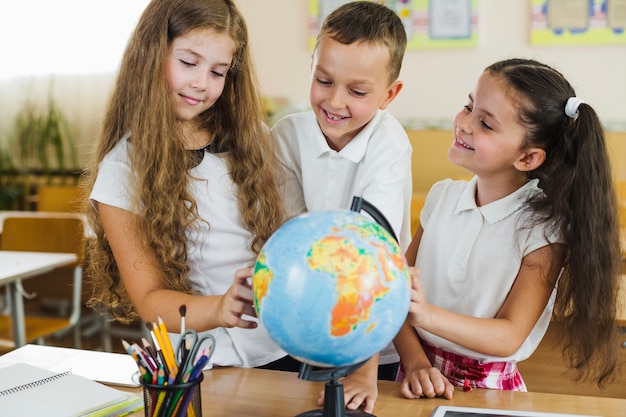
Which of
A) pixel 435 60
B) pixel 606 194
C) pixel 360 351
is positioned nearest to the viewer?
pixel 360 351

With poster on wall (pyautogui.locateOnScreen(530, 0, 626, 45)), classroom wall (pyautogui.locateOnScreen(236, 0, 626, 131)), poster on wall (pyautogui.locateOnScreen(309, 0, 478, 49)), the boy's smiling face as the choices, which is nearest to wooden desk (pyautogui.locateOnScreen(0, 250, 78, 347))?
the boy's smiling face

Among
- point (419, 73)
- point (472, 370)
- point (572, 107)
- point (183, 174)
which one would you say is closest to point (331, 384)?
point (472, 370)

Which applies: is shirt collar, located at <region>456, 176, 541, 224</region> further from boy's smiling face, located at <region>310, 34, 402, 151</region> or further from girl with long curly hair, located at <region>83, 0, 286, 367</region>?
girl with long curly hair, located at <region>83, 0, 286, 367</region>

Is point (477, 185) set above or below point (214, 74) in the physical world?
below

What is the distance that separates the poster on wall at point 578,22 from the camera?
4.52m

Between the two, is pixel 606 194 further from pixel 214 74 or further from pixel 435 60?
pixel 435 60

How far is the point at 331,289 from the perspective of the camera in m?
0.96

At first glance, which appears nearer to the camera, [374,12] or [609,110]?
[374,12]

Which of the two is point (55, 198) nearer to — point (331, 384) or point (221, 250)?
point (221, 250)

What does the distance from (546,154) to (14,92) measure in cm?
523

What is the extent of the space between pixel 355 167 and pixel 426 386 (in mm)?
508

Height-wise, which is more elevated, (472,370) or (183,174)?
(183,174)

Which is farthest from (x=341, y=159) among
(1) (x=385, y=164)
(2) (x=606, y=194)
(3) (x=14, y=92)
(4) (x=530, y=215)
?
(3) (x=14, y=92)

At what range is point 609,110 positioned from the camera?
4.57 meters
